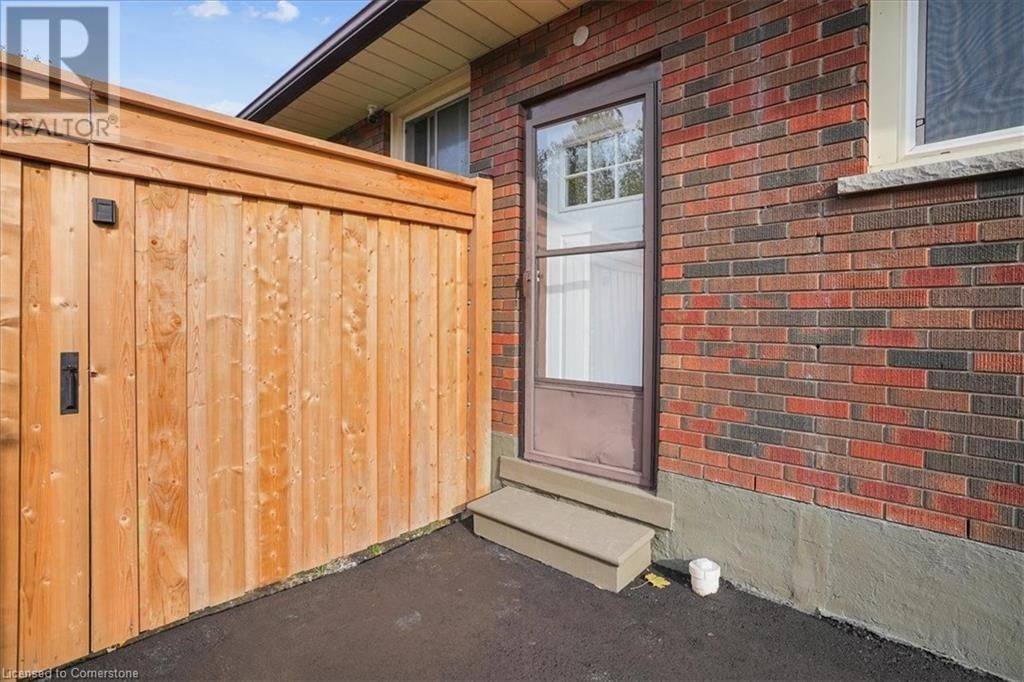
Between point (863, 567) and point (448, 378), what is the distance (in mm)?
2429

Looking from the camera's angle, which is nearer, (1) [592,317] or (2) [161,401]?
(2) [161,401]

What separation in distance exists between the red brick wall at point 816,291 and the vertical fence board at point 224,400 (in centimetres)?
219

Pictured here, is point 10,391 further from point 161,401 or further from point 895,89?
point 895,89

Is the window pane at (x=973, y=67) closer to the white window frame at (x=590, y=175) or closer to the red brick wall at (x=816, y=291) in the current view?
the red brick wall at (x=816, y=291)

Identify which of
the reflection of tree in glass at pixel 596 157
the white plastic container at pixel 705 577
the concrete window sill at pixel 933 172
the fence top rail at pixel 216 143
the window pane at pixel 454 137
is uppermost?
the window pane at pixel 454 137

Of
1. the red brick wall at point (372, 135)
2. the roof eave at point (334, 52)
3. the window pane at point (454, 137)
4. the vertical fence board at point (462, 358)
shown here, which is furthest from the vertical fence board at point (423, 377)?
the red brick wall at point (372, 135)

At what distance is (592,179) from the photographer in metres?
3.24

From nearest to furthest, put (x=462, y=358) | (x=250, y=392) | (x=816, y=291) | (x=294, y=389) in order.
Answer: (x=816, y=291) → (x=250, y=392) → (x=294, y=389) → (x=462, y=358)

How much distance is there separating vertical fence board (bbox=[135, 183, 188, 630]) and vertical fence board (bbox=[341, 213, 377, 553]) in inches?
30.9

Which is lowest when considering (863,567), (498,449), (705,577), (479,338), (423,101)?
(705,577)

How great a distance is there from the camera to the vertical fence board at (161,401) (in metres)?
2.13

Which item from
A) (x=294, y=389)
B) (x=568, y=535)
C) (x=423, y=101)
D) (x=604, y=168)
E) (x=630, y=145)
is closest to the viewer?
(x=294, y=389)

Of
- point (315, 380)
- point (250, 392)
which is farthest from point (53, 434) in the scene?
point (315, 380)

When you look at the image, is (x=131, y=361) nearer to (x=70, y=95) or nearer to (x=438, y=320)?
(x=70, y=95)
